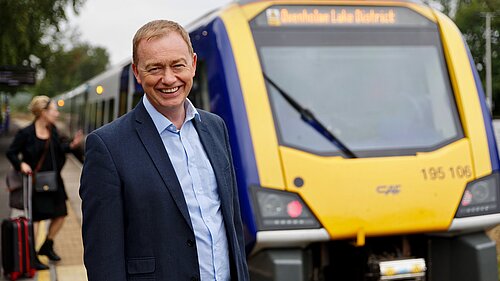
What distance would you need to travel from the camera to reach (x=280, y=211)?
496cm

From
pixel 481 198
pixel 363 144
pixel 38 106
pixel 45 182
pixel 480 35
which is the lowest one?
pixel 481 198

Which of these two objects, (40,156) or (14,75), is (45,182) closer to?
(40,156)

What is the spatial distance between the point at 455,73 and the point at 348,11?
3.16 ft

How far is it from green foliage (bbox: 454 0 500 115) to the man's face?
190 feet

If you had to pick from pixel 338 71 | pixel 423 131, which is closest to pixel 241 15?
pixel 338 71

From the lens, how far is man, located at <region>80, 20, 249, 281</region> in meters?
2.39

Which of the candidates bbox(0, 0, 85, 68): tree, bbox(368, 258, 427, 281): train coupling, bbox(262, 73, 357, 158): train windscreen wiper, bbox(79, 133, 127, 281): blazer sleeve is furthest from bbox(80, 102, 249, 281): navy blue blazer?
Answer: bbox(0, 0, 85, 68): tree

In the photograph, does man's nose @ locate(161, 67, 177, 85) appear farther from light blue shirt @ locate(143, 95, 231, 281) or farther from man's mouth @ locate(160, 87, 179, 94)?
light blue shirt @ locate(143, 95, 231, 281)

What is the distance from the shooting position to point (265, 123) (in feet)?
17.1

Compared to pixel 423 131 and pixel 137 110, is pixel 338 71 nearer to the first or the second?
pixel 423 131

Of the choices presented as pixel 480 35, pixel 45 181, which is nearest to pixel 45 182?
pixel 45 181

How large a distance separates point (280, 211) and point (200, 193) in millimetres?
2476

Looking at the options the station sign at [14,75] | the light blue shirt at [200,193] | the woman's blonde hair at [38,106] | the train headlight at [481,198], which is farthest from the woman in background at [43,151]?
the station sign at [14,75]

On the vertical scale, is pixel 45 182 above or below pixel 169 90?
below
